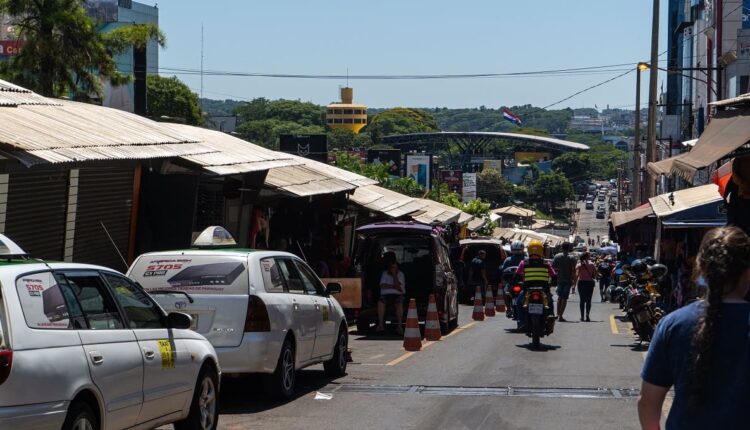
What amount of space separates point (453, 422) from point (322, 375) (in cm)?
434

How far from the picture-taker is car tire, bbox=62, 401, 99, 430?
7567 millimetres

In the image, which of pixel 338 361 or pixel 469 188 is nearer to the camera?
pixel 338 361

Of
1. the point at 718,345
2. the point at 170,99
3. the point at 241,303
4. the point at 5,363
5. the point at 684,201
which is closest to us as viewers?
the point at 718,345

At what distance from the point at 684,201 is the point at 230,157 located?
29.0 ft

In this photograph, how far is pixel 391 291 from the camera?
2223 cm

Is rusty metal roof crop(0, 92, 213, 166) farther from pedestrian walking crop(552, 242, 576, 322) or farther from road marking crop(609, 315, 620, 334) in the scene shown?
pedestrian walking crop(552, 242, 576, 322)

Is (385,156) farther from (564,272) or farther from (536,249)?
(536,249)

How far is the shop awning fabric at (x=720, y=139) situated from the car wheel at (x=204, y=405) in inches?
198

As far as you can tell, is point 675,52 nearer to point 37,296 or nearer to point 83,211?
point 83,211

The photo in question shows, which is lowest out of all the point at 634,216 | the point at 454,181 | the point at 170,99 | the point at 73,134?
the point at 634,216

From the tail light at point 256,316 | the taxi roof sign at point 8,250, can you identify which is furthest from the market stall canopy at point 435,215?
the taxi roof sign at point 8,250

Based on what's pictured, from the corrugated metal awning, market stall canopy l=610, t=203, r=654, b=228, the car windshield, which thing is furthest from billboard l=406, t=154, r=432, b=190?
the car windshield

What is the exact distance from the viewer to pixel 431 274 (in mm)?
23531

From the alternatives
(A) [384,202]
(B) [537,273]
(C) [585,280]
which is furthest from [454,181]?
(B) [537,273]
